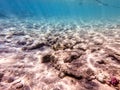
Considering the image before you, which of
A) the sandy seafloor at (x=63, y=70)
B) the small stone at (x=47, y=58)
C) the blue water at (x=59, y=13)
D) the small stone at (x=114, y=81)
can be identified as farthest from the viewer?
the blue water at (x=59, y=13)

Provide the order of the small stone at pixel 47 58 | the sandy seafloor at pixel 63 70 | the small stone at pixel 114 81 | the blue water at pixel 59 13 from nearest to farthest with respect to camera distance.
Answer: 1. the small stone at pixel 114 81
2. the sandy seafloor at pixel 63 70
3. the small stone at pixel 47 58
4. the blue water at pixel 59 13

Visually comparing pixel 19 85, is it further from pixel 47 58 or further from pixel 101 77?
pixel 101 77

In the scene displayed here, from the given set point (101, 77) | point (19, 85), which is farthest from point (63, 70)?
point (19, 85)

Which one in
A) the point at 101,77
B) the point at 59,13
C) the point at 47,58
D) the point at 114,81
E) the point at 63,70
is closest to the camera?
the point at 114,81

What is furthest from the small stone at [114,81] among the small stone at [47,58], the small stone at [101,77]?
the small stone at [47,58]

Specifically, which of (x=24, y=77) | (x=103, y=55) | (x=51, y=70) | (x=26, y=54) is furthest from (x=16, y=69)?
(x=103, y=55)

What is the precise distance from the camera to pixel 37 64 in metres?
6.69

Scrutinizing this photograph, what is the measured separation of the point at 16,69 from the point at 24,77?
83 centimetres

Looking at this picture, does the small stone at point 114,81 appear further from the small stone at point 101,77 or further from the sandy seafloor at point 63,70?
the small stone at point 101,77

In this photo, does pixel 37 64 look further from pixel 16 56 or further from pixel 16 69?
pixel 16 56

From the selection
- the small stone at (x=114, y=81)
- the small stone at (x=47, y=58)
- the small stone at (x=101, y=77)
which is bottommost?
the small stone at (x=114, y=81)

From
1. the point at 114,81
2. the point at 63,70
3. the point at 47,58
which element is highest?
the point at 47,58

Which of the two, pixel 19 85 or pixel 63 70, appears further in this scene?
pixel 63 70

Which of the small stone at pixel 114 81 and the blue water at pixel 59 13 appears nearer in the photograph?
the small stone at pixel 114 81
